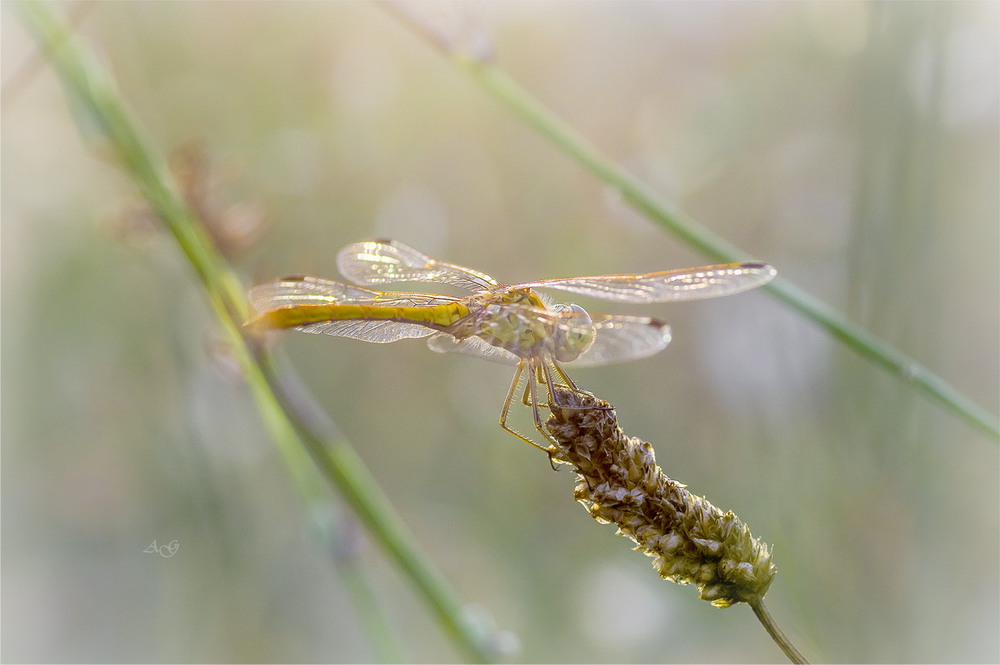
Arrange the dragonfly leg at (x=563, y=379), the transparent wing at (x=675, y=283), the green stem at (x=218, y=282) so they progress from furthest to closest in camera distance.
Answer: the green stem at (x=218, y=282) → the transparent wing at (x=675, y=283) → the dragonfly leg at (x=563, y=379)

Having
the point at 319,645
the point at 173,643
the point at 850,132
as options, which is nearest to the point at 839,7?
the point at 850,132

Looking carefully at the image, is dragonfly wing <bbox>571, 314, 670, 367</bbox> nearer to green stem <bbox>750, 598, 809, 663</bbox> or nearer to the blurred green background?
green stem <bbox>750, 598, 809, 663</bbox>

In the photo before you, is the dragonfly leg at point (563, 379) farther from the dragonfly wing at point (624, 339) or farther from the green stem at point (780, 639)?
the green stem at point (780, 639)

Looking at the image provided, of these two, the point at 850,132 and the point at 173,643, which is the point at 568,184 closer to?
the point at 850,132

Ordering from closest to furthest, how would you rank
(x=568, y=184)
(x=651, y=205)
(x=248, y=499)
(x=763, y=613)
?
1. (x=763, y=613)
2. (x=651, y=205)
3. (x=248, y=499)
4. (x=568, y=184)

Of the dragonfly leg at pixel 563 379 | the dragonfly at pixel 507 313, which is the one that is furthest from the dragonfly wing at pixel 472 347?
the dragonfly leg at pixel 563 379
